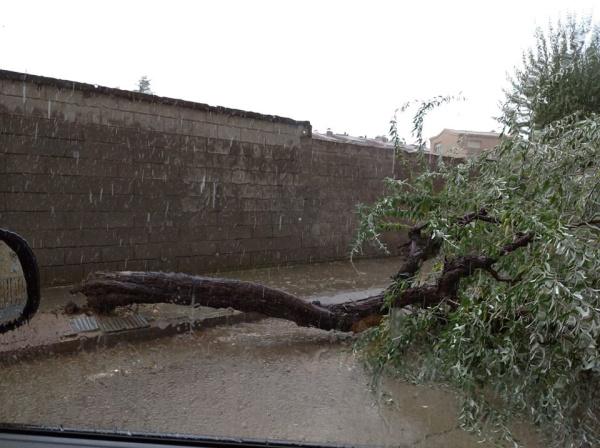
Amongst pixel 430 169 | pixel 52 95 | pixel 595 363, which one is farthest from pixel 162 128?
pixel 595 363

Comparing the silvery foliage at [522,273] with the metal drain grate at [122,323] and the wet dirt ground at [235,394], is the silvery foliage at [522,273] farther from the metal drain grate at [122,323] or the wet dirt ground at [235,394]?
the metal drain grate at [122,323]

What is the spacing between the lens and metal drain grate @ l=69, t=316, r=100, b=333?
11.1 feet

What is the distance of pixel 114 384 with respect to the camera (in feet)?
8.88

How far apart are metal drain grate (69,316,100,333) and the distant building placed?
120 inches

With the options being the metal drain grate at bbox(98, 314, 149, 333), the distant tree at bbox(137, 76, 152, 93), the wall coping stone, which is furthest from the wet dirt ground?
the wall coping stone

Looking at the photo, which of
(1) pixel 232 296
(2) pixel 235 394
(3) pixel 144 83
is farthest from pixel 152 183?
(2) pixel 235 394

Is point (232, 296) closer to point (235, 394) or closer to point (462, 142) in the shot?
point (235, 394)

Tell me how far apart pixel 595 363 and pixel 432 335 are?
1.09 metres

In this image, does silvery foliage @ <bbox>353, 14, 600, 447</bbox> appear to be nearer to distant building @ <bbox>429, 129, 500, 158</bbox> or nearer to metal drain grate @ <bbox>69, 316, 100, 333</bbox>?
distant building @ <bbox>429, 129, 500, 158</bbox>

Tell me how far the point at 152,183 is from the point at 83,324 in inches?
84.2

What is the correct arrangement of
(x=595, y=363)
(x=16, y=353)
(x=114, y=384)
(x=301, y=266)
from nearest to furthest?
(x=595, y=363)
(x=114, y=384)
(x=16, y=353)
(x=301, y=266)

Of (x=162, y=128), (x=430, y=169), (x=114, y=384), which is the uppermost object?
(x=162, y=128)

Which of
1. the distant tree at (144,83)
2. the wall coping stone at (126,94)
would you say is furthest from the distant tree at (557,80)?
the wall coping stone at (126,94)

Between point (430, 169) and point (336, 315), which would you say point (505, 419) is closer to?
point (336, 315)
